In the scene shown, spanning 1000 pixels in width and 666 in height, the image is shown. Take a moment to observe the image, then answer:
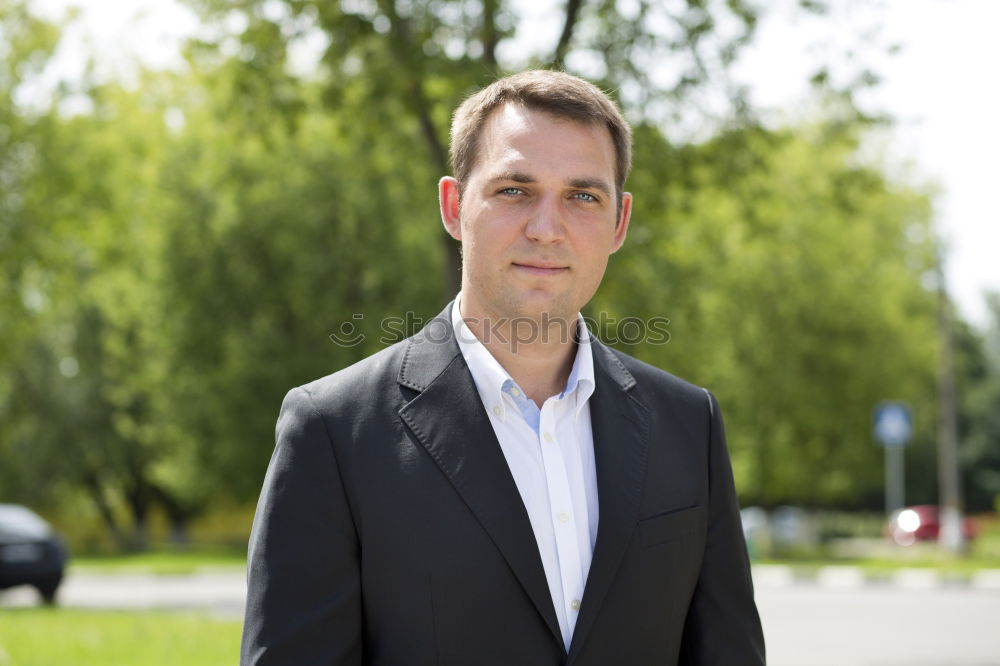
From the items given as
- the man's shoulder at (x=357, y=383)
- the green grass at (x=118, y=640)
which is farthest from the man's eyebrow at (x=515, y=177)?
the green grass at (x=118, y=640)

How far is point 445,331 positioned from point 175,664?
7.01 m

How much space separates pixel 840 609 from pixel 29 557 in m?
10.8

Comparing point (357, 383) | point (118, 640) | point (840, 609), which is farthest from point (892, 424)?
point (357, 383)

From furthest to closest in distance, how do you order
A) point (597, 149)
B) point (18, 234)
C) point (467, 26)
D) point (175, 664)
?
point (18, 234) < point (467, 26) < point (175, 664) < point (597, 149)

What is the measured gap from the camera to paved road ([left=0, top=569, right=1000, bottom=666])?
35.0ft

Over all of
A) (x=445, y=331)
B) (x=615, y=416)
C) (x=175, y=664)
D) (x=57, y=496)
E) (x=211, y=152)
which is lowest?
(x=57, y=496)

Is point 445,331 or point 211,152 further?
point 211,152

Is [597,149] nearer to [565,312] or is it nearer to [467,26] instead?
[565,312]

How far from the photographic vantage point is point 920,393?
37.4m

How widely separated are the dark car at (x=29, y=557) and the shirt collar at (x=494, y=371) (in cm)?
1479

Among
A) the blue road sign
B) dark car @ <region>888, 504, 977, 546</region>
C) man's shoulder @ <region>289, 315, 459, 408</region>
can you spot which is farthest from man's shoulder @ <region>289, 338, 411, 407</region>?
dark car @ <region>888, 504, 977, 546</region>

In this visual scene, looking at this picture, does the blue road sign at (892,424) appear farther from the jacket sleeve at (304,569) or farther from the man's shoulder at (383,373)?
the jacket sleeve at (304,569)

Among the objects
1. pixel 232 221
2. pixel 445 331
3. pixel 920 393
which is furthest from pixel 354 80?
pixel 920 393

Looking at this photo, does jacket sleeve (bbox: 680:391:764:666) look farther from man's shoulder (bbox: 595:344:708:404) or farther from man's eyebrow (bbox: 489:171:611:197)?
man's eyebrow (bbox: 489:171:611:197)
